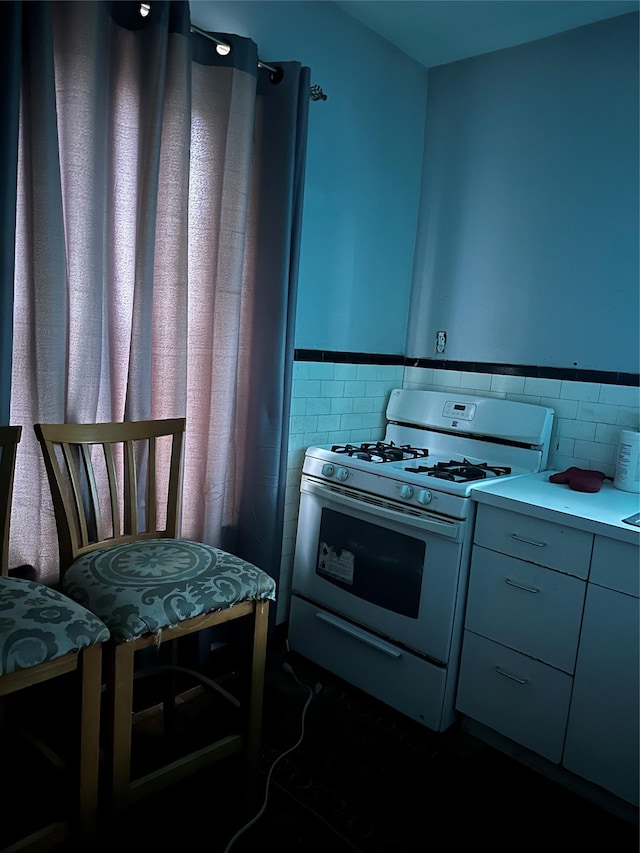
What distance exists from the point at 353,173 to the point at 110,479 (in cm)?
165

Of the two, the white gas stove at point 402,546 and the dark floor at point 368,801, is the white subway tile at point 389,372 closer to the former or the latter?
the white gas stove at point 402,546

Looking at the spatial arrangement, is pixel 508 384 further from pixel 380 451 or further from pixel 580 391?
pixel 380 451

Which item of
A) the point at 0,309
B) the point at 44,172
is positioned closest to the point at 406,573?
the point at 0,309

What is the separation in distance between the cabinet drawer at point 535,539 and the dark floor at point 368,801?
26.8 inches

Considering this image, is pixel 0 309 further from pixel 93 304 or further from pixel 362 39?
pixel 362 39

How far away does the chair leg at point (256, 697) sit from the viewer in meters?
1.67

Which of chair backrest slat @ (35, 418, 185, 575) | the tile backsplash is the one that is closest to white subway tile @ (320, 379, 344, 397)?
the tile backsplash

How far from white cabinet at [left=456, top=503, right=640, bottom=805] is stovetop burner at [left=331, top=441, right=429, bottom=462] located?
525 mm

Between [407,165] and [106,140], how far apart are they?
1.52 meters

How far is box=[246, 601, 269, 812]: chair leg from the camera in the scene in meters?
1.67

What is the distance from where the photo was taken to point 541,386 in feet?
8.40

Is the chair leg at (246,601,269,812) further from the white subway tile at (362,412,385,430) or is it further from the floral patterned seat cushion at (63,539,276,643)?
the white subway tile at (362,412,385,430)

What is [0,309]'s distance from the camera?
1615mm

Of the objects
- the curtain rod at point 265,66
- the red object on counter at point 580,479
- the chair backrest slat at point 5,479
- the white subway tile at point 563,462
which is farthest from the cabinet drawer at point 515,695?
the curtain rod at point 265,66
